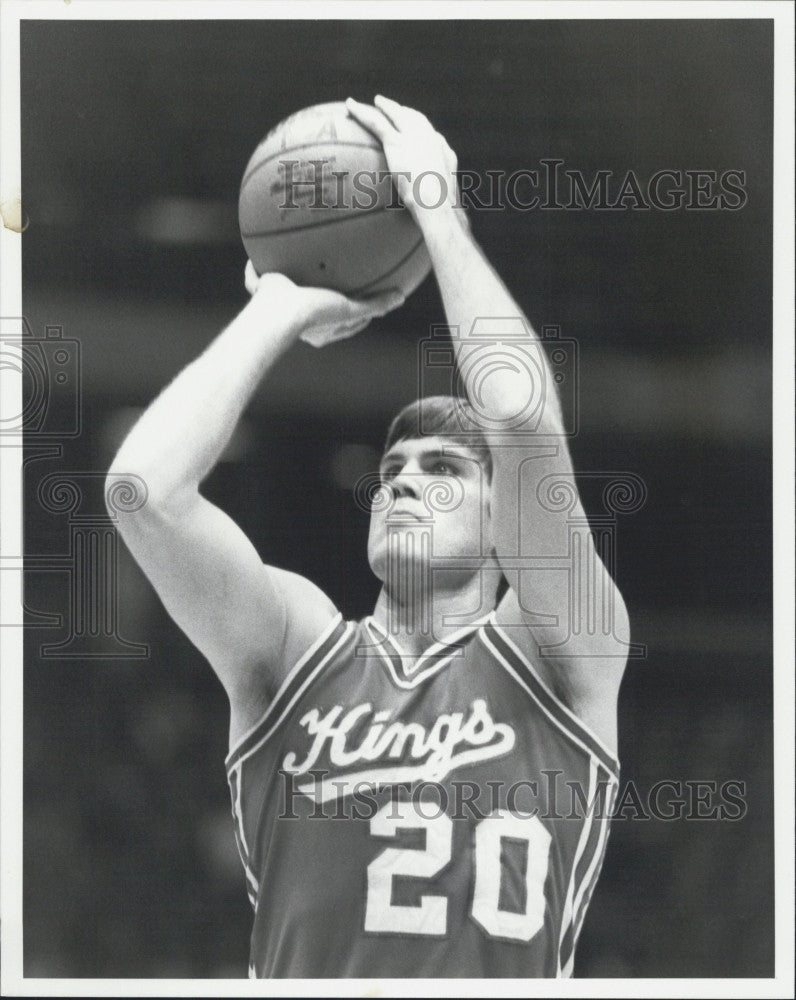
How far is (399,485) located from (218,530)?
1.39 feet

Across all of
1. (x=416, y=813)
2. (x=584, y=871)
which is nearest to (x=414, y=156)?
(x=416, y=813)

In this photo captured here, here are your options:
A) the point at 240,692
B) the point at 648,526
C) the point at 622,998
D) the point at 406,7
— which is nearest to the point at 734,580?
the point at 648,526

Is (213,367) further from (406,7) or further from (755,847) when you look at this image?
(755,847)

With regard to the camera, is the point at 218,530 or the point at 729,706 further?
the point at 729,706

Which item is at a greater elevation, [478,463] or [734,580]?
[478,463]

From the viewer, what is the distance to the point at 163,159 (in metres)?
2.77

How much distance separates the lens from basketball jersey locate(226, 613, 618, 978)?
2.62m

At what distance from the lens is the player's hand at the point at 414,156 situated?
8.38 feet

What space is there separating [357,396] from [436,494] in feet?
0.93

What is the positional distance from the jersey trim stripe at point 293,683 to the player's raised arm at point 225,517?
2 cm

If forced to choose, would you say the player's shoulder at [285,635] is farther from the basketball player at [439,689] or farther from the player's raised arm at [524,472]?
the player's raised arm at [524,472]

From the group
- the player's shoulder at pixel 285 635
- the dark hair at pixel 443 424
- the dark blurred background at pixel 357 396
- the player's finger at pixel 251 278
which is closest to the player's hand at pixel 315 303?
the player's finger at pixel 251 278

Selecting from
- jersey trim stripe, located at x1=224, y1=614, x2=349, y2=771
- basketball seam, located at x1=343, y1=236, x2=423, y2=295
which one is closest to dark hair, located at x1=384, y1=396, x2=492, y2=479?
basketball seam, located at x1=343, y1=236, x2=423, y2=295

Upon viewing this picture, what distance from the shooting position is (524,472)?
2.65m
